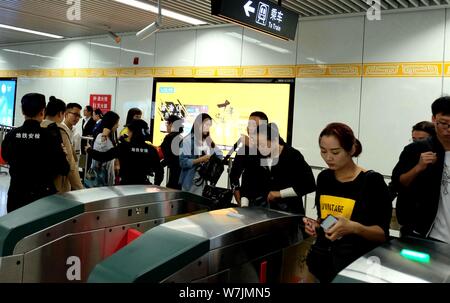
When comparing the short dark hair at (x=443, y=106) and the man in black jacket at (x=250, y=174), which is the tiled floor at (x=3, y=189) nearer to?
the man in black jacket at (x=250, y=174)

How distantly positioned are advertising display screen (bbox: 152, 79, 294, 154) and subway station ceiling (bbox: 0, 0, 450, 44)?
98cm

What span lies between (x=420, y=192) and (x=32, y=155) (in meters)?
2.31

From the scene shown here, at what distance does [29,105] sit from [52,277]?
1.24m

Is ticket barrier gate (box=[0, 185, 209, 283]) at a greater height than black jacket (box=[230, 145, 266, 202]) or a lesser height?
lesser

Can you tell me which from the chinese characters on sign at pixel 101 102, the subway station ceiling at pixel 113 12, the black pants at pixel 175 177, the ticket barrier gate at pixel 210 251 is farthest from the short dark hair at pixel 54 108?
the chinese characters on sign at pixel 101 102

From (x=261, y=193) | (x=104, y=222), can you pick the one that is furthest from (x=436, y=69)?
(x=104, y=222)

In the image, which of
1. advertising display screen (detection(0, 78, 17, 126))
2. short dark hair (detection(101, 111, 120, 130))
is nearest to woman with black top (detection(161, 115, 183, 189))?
short dark hair (detection(101, 111, 120, 130))

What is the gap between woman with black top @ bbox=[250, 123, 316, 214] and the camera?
2.91 m

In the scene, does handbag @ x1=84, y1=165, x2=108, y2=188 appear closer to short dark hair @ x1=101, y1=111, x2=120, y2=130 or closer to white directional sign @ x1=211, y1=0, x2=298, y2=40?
short dark hair @ x1=101, y1=111, x2=120, y2=130

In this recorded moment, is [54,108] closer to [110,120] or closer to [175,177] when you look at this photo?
[110,120]

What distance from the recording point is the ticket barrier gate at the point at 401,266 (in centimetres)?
127

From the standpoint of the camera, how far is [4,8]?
21.8 ft

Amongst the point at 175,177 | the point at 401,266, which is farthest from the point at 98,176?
the point at 401,266

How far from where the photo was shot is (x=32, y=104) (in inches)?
114
